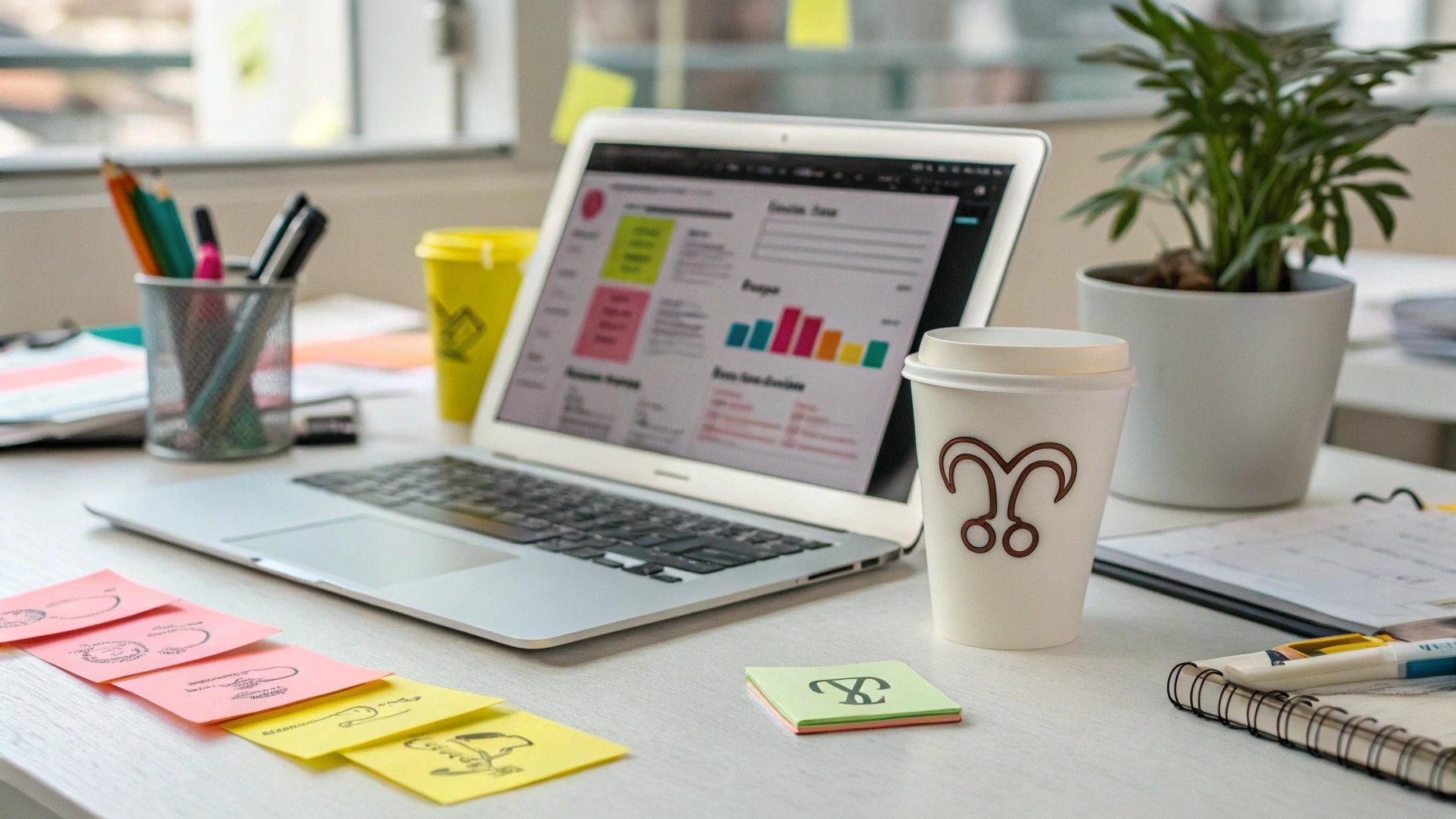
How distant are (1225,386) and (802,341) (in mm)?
259

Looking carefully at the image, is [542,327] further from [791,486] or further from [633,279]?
[791,486]

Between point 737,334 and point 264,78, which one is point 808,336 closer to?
point 737,334

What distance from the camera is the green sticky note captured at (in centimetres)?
95

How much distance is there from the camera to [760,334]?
870mm

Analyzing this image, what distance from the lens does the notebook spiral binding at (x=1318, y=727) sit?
0.47 m

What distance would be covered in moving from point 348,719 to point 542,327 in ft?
1.64

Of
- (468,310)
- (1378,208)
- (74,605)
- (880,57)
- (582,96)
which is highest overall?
(880,57)

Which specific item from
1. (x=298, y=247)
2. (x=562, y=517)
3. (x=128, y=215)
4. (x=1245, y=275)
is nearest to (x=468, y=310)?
(x=298, y=247)

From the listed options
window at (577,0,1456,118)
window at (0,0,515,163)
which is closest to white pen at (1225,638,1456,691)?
window at (0,0,515,163)

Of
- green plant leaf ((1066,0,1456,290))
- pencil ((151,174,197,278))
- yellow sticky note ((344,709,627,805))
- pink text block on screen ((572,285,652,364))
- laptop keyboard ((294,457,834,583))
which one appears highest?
green plant leaf ((1066,0,1456,290))

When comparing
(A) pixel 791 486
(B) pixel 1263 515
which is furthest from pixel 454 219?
(B) pixel 1263 515

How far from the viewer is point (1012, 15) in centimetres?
302

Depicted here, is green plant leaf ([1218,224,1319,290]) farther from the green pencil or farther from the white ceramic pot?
the green pencil

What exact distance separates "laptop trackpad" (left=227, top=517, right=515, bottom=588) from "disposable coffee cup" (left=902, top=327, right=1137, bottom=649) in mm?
238
